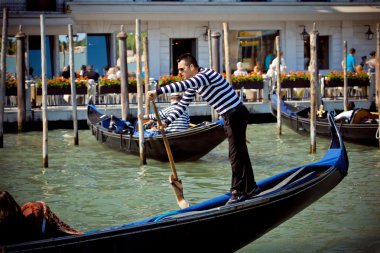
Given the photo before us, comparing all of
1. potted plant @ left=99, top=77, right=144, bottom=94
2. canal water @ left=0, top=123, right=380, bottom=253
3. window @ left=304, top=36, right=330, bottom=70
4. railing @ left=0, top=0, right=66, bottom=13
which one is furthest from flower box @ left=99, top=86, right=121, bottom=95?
window @ left=304, top=36, right=330, bottom=70

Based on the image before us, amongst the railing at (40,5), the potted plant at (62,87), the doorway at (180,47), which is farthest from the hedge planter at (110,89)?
the doorway at (180,47)

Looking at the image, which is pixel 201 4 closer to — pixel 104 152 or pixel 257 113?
pixel 257 113

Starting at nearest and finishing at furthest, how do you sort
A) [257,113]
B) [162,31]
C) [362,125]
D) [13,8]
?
[362,125]
[257,113]
[13,8]
[162,31]

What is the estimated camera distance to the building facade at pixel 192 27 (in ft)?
56.6

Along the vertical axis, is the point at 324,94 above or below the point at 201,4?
below

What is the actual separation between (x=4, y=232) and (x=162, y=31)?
14509 mm

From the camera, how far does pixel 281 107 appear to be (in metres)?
12.3

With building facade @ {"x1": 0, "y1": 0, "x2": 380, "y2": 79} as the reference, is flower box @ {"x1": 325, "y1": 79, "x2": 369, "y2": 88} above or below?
below

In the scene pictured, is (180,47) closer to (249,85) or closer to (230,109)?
(249,85)

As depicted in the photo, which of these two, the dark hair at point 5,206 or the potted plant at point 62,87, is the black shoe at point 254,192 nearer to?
the dark hair at point 5,206

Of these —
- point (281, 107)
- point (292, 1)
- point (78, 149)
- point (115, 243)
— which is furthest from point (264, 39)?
point (115, 243)

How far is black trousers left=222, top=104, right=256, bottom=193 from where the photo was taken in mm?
5238

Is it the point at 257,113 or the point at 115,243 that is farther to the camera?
the point at 257,113

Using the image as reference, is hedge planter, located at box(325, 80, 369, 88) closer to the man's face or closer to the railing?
→ the railing
